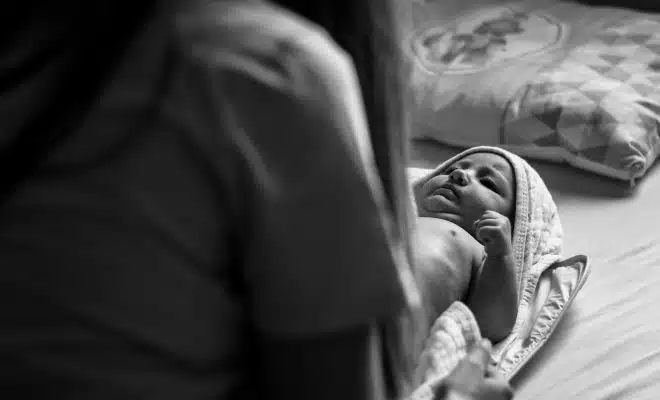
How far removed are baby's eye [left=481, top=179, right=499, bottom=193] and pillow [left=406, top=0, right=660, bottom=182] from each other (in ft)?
1.00

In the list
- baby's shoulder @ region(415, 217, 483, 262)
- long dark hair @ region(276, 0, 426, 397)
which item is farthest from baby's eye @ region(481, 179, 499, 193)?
long dark hair @ region(276, 0, 426, 397)

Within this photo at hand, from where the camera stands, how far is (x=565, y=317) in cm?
132

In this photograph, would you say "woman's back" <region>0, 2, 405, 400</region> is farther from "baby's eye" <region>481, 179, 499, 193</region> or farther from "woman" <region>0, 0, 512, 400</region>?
"baby's eye" <region>481, 179, 499, 193</region>

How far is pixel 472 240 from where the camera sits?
1.41 metres

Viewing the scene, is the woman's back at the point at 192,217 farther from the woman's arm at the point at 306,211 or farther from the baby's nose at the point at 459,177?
the baby's nose at the point at 459,177

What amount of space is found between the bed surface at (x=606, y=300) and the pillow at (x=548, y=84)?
0.21 ft

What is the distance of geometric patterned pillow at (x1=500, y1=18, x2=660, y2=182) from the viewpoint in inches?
65.6

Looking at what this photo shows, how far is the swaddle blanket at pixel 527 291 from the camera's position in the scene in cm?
112

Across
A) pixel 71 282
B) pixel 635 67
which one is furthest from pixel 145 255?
pixel 635 67

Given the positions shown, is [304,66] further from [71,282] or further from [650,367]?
[650,367]

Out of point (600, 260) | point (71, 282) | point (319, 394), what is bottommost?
point (600, 260)

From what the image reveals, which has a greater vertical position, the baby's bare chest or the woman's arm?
the woman's arm

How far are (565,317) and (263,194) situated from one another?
1.00 meters

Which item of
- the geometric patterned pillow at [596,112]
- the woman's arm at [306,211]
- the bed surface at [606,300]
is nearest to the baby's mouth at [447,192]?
the bed surface at [606,300]
